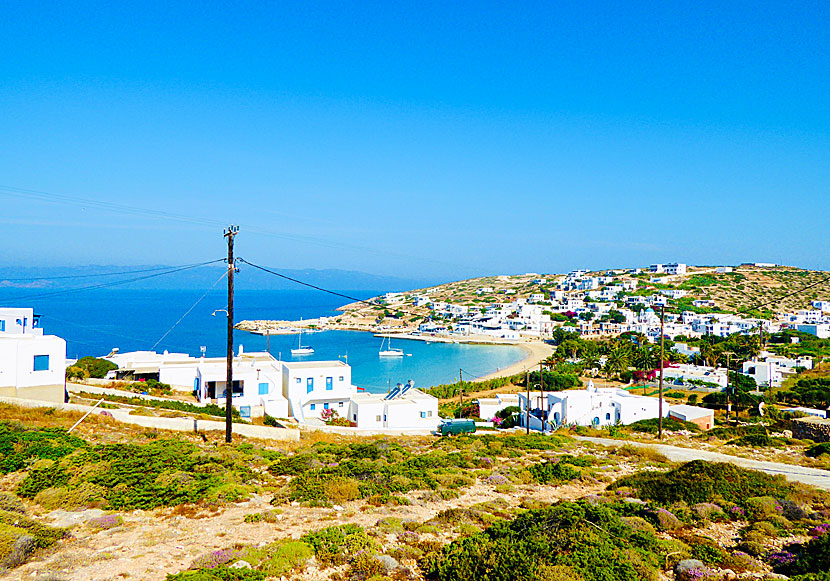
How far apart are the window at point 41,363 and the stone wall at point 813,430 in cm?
3573

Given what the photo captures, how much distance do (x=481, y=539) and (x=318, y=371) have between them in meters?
26.4

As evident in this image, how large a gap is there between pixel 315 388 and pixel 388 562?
26.4m

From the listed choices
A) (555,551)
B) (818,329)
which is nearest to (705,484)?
(555,551)

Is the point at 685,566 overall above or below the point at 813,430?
above

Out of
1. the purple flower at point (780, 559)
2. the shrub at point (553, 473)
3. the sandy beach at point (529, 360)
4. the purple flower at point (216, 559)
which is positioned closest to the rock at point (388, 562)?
the purple flower at point (216, 559)

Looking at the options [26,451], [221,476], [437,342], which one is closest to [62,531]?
[221,476]

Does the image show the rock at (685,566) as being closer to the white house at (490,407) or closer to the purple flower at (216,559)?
the purple flower at (216,559)

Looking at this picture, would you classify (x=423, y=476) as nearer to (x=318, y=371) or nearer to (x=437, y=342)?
(x=318, y=371)

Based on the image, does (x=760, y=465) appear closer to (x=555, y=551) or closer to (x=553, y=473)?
(x=553, y=473)

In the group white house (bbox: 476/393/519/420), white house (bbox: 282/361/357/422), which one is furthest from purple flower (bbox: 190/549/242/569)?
white house (bbox: 476/393/519/420)

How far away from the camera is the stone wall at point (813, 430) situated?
2441cm

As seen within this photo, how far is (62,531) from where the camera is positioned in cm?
849

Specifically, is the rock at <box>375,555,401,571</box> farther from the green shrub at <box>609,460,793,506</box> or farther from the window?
the window

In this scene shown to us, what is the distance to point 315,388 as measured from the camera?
33.2 metres
